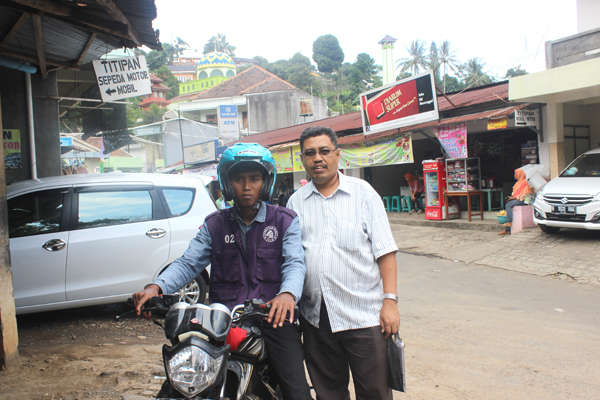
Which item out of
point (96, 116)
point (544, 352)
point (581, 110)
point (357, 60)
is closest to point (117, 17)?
point (544, 352)

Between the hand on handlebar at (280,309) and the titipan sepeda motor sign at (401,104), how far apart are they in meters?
10.2

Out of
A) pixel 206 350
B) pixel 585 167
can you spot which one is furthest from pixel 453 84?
pixel 206 350

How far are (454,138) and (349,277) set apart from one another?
9533 mm

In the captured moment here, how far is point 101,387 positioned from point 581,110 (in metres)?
12.2

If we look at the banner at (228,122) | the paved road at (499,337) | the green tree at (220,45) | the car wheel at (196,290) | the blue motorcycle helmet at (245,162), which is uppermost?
the green tree at (220,45)

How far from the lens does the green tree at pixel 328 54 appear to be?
249 ft

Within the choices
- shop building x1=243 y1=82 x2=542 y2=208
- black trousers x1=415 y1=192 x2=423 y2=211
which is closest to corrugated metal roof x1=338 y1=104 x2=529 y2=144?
shop building x1=243 y1=82 x2=542 y2=208

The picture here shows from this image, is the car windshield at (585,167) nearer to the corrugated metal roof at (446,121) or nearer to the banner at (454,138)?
the corrugated metal roof at (446,121)

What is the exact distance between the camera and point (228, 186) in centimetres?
232

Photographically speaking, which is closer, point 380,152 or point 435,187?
point 435,187

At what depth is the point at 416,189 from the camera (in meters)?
14.3

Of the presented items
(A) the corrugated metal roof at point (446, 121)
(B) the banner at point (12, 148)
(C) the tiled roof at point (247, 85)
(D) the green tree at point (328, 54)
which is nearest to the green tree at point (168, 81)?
(D) the green tree at point (328, 54)

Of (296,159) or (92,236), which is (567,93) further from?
(92,236)

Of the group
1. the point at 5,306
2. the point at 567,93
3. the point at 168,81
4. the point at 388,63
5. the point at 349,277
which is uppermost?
the point at 168,81
